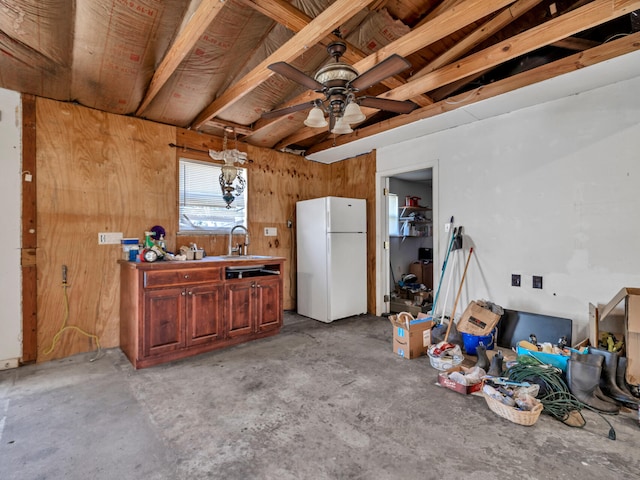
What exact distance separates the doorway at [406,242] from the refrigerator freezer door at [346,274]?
0.25 meters

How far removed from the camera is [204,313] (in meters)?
3.05

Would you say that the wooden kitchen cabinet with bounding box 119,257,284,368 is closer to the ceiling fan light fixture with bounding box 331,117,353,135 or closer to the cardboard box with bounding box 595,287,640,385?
the ceiling fan light fixture with bounding box 331,117,353,135

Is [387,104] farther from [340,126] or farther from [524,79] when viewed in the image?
[524,79]

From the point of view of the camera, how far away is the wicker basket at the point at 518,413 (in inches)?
73.7

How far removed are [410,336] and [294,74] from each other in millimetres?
2455

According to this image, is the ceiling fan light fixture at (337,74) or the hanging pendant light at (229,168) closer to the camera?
the ceiling fan light fixture at (337,74)

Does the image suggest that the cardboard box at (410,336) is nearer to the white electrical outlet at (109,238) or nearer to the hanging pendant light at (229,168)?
the hanging pendant light at (229,168)

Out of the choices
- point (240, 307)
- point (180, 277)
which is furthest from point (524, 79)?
point (180, 277)

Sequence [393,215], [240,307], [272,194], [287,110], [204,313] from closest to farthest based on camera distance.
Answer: [287,110] < [204,313] < [240,307] < [272,194] < [393,215]

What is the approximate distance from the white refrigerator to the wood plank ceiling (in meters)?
1.46

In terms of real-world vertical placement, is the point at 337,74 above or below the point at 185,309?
above

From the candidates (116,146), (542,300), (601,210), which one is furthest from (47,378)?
(601,210)

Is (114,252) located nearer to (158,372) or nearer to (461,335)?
(158,372)

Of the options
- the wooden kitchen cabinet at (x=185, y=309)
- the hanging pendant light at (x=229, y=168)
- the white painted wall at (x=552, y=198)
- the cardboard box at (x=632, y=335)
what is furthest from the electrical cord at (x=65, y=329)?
the cardboard box at (x=632, y=335)
